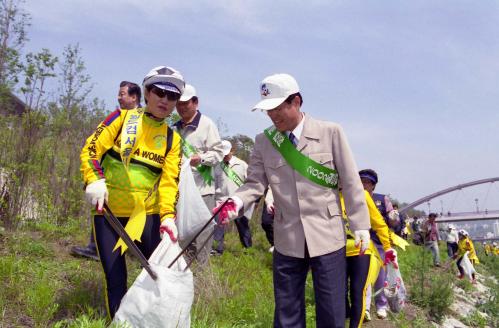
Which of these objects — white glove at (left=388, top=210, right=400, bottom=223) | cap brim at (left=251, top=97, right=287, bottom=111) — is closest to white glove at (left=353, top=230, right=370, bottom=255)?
cap brim at (left=251, top=97, right=287, bottom=111)

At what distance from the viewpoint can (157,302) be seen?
8.36ft

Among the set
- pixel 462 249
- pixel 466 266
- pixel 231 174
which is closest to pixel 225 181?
pixel 231 174

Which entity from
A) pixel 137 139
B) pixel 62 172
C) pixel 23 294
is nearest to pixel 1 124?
pixel 62 172

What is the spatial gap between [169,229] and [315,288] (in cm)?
103

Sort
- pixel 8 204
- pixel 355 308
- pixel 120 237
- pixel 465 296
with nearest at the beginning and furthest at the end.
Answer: pixel 120 237 < pixel 355 308 < pixel 8 204 < pixel 465 296

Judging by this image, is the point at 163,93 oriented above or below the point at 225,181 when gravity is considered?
above

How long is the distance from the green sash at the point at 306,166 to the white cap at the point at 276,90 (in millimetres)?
286

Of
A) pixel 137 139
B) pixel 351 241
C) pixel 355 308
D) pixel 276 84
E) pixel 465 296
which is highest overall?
pixel 276 84

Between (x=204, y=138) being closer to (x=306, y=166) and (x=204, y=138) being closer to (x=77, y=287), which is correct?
(x=77, y=287)

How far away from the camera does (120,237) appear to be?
9.44 ft

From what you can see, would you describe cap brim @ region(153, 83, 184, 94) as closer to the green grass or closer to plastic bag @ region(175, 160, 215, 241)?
plastic bag @ region(175, 160, 215, 241)

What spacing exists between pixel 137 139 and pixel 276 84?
3.18ft

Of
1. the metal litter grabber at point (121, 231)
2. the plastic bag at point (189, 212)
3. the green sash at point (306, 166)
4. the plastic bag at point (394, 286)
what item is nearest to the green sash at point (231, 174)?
the plastic bag at point (394, 286)

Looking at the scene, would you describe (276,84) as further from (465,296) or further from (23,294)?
(465,296)
